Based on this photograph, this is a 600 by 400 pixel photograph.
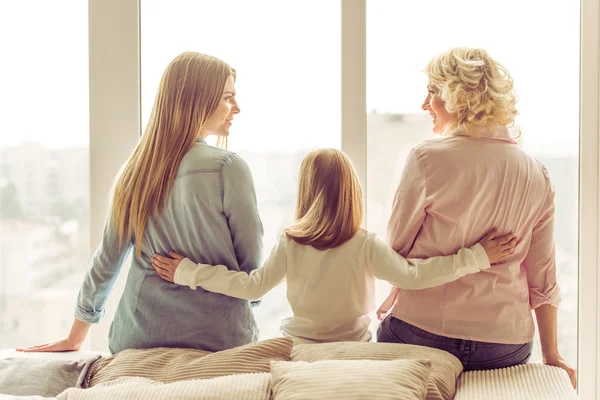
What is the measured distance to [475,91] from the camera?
5.15ft

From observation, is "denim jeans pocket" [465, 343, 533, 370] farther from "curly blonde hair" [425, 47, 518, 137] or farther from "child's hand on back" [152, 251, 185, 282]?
"child's hand on back" [152, 251, 185, 282]

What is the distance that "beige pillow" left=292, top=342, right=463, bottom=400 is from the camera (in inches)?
54.8

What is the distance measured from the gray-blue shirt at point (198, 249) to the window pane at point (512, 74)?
1.70 ft

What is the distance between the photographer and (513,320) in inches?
62.8

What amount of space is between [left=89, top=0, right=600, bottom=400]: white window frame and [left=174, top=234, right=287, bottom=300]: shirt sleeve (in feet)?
1.53

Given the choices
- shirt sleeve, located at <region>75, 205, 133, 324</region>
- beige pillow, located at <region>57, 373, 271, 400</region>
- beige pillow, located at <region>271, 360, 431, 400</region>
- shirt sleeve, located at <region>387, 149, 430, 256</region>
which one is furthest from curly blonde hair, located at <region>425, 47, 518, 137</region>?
shirt sleeve, located at <region>75, 205, 133, 324</region>

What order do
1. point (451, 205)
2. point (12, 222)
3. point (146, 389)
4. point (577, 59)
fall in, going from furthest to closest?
point (12, 222) < point (577, 59) < point (451, 205) < point (146, 389)

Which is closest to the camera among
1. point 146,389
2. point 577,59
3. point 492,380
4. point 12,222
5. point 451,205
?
point 146,389

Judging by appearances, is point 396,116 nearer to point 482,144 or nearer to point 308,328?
point 482,144

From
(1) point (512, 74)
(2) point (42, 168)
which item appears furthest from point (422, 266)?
(2) point (42, 168)

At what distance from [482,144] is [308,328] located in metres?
0.69

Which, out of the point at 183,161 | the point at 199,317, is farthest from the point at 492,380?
the point at 183,161

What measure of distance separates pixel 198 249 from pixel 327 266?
0.36m

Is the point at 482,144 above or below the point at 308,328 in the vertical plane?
above
